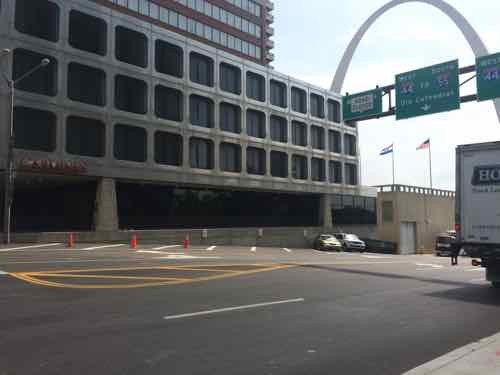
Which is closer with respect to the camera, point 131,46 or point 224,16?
point 131,46

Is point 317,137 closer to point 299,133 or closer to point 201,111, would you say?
point 299,133

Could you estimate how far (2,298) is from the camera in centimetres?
912

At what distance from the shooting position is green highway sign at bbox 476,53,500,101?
24078 millimetres

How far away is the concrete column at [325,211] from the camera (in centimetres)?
5269

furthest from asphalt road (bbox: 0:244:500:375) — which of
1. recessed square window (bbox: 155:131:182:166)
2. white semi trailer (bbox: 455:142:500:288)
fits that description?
recessed square window (bbox: 155:131:182:166)

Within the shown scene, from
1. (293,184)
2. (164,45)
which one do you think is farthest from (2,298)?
(293,184)

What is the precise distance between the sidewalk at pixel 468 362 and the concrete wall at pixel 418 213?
51.5 m

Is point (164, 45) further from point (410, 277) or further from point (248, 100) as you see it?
point (410, 277)

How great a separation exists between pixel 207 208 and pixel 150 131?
882 cm

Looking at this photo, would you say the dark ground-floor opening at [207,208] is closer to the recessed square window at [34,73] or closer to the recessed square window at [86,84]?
the recessed square window at [86,84]

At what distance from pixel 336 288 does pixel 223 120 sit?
32.3 metres

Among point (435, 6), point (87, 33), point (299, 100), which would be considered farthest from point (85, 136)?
point (435, 6)

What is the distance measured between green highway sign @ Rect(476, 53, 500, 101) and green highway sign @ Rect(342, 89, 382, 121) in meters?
5.53

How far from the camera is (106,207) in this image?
33.2m
